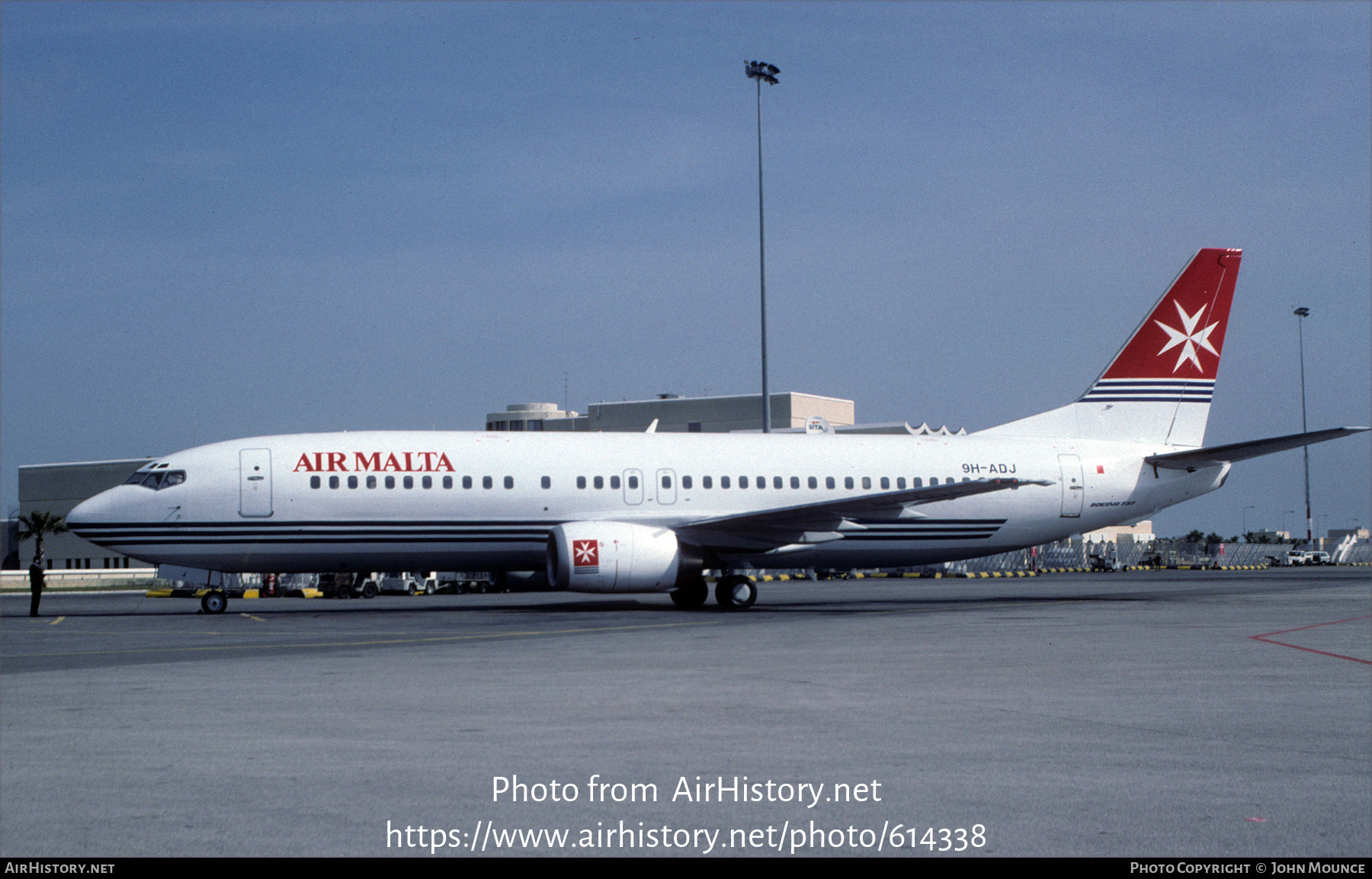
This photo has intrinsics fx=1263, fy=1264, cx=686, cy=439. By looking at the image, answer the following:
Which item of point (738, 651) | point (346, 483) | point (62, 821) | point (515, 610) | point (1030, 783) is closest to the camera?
point (62, 821)

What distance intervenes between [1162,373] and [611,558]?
16.4 meters

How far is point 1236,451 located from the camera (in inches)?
1232

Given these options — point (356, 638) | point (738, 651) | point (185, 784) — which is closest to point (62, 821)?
point (185, 784)

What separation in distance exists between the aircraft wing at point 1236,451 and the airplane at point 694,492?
68 millimetres

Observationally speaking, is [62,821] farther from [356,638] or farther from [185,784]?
[356,638]

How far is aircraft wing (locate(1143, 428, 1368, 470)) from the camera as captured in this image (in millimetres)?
27891

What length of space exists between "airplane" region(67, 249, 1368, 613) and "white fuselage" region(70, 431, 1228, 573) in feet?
0.14

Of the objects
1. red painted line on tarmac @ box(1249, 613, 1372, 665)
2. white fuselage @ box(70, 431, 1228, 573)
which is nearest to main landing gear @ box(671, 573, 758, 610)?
white fuselage @ box(70, 431, 1228, 573)

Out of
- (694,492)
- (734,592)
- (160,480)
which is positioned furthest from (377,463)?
(734,592)

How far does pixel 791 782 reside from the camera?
24.5ft

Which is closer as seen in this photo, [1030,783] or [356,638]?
[1030,783]

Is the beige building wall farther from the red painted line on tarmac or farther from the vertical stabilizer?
the red painted line on tarmac

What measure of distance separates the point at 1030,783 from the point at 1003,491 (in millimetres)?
25236

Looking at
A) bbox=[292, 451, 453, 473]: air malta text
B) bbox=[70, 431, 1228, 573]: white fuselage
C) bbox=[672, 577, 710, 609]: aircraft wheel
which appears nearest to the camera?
bbox=[70, 431, 1228, 573]: white fuselage
